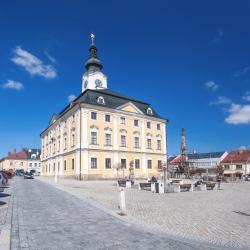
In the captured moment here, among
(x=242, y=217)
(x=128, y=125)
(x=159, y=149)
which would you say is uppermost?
(x=128, y=125)

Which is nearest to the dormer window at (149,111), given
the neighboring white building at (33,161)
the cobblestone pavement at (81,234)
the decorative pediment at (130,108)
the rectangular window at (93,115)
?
the decorative pediment at (130,108)

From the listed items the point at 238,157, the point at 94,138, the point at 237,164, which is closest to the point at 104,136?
the point at 94,138

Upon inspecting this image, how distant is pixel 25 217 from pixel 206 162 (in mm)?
93294

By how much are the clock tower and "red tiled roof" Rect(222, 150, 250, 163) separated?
154 feet

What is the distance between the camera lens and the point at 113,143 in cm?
4659

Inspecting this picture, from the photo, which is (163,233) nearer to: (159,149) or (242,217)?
(242,217)

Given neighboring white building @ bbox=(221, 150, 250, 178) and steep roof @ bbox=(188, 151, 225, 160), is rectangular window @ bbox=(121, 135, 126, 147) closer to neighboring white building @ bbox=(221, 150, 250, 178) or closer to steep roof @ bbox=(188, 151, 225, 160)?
neighboring white building @ bbox=(221, 150, 250, 178)

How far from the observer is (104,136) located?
45656mm

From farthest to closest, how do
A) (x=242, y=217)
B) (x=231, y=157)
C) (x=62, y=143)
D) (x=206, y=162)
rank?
(x=206, y=162) < (x=231, y=157) < (x=62, y=143) < (x=242, y=217)

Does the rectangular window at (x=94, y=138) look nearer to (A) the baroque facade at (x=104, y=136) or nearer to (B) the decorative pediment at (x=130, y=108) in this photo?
(A) the baroque facade at (x=104, y=136)

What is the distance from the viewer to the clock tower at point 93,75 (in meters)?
56.8

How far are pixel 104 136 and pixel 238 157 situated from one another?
52.7 metres

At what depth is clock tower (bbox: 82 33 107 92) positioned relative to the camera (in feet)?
186

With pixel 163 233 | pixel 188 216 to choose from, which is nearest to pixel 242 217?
pixel 188 216
